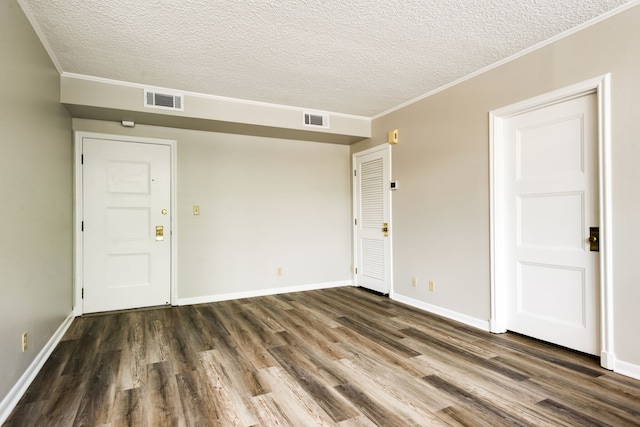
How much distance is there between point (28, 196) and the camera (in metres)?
2.30

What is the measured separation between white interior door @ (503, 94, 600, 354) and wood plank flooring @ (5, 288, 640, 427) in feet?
0.72

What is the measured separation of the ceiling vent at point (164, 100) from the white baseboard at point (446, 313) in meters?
3.51

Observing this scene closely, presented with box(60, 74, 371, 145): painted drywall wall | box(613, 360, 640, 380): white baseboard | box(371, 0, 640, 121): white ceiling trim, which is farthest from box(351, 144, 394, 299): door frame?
box(613, 360, 640, 380): white baseboard

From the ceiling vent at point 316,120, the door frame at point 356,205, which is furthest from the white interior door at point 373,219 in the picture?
the ceiling vent at point 316,120

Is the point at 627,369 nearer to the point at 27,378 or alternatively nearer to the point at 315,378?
the point at 315,378

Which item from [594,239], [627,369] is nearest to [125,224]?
[594,239]

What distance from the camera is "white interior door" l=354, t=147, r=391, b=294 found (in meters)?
4.59

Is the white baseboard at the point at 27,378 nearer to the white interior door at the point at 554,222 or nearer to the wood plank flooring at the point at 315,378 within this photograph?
the wood plank flooring at the point at 315,378

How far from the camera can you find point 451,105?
360 centimetres

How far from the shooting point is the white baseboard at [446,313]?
3311mm

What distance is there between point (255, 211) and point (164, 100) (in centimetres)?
179

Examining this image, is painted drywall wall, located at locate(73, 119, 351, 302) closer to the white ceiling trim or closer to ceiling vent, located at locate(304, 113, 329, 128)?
ceiling vent, located at locate(304, 113, 329, 128)

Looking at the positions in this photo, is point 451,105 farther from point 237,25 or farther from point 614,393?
point 614,393

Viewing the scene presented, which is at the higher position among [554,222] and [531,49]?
[531,49]
